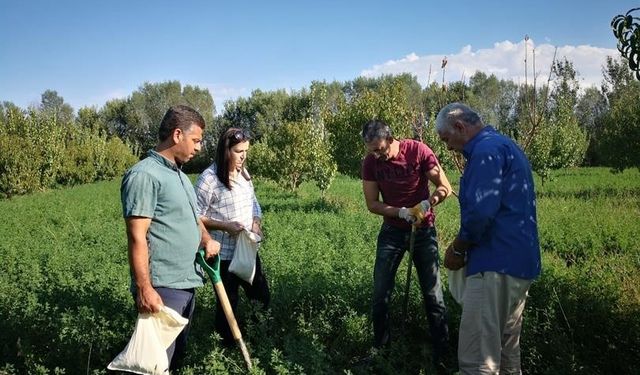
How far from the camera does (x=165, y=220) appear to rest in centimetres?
291

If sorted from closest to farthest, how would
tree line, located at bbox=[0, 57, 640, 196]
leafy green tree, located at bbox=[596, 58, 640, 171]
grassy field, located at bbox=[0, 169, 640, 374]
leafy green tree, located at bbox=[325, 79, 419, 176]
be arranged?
grassy field, located at bbox=[0, 169, 640, 374]
tree line, located at bbox=[0, 57, 640, 196]
leafy green tree, located at bbox=[325, 79, 419, 176]
leafy green tree, located at bbox=[596, 58, 640, 171]

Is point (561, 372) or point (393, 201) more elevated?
point (393, 201)

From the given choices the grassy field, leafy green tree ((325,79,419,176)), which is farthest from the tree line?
the grassy field

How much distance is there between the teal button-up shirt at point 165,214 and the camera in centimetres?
274

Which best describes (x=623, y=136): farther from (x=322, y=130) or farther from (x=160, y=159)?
(x=160, y=159)

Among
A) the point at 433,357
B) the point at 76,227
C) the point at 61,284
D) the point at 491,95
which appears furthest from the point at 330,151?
the point at 491,95

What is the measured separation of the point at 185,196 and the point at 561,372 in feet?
9.72

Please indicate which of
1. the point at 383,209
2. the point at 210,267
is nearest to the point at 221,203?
the point at 210,267

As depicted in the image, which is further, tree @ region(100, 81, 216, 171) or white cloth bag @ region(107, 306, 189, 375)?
tree @ region(100, 81, 216, 171)

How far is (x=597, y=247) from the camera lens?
25.1 feet

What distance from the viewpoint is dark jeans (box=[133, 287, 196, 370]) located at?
298cm

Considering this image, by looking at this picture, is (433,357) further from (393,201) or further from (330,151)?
(330,151)

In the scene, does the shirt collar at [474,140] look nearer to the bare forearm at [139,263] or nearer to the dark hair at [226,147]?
the dark hair at [226,147]

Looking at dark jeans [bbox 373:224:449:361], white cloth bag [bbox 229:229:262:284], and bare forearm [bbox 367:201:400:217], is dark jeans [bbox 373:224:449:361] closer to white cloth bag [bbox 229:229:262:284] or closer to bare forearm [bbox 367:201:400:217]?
bare forearm [bbox 367:201:400:217]
